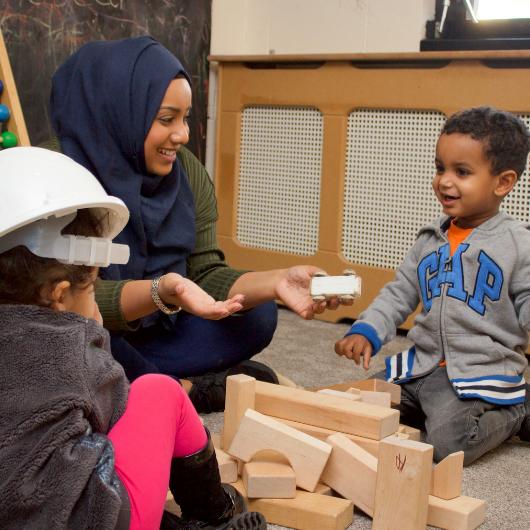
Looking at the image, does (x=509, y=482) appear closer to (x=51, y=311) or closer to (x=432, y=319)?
(x=432, y=319)

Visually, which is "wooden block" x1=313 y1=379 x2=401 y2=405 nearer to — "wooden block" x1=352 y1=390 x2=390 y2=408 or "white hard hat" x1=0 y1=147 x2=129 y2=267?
"wooden block" x1=352 y1=390 x2=390 y2=408

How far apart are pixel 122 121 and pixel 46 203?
27.5 inches

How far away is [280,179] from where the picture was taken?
104 inches

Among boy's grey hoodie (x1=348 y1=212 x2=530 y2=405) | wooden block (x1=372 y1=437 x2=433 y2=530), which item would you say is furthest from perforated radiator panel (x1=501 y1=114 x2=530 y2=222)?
wooden block (x1=372 y1=437 x2=433 y2=530)

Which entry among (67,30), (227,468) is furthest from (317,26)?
(227,468)

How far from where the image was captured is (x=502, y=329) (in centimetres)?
152

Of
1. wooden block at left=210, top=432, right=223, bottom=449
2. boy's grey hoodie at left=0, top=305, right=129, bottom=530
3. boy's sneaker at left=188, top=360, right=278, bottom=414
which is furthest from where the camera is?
boy's sneaker at left=188, top=360, right=278, bottom=414

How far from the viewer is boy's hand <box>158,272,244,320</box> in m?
1.26

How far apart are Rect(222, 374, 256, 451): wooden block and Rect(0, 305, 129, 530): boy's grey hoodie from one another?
0.43 metres

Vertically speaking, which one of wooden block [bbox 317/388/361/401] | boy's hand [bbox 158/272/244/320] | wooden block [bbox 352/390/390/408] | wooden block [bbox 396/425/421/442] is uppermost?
boy's hand [bbox 158/272/244/320]

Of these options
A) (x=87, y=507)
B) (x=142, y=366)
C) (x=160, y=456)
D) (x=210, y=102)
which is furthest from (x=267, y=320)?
(x=210, y=102)

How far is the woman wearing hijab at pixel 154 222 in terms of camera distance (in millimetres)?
1523

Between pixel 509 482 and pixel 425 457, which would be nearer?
pixel 425 457

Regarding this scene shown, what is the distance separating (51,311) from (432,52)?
1678mm
